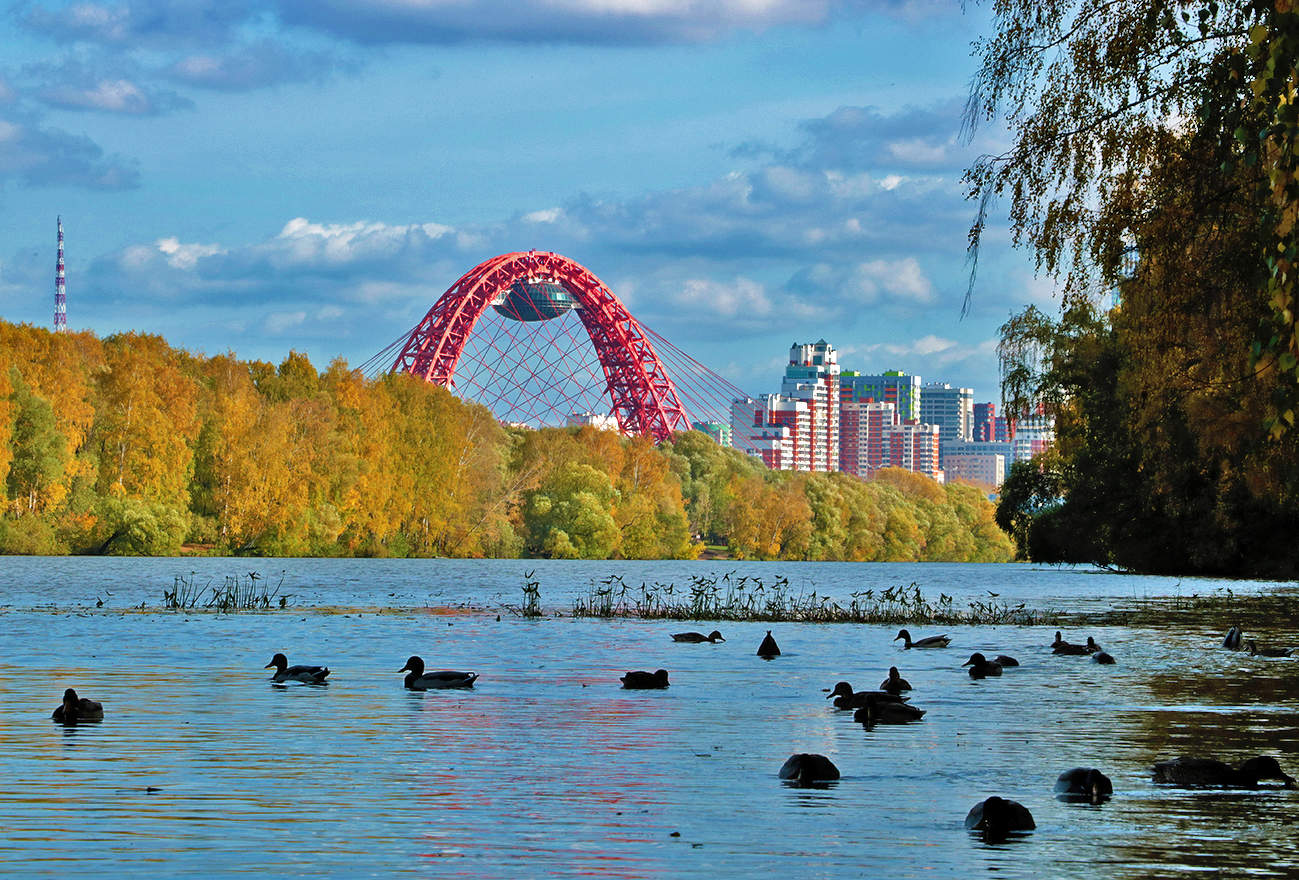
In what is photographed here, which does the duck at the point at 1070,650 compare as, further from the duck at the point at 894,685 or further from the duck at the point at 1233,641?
the duck at the point at 894,685

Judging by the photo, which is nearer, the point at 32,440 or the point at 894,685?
the point at 894,685

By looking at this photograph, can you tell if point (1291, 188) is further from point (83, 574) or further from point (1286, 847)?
point (83, 574)

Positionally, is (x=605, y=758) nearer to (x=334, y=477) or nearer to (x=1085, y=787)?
(x=1085, y=787)

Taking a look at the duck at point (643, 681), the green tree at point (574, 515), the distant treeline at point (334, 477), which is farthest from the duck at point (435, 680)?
the green tree at point (574, 515)

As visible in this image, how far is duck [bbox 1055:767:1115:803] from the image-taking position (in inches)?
431

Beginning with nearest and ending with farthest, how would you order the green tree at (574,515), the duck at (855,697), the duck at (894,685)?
the duck at (855,697) < the duck at (894,685) < the green tree at (574,515)

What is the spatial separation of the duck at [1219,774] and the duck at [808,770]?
7.83 ft

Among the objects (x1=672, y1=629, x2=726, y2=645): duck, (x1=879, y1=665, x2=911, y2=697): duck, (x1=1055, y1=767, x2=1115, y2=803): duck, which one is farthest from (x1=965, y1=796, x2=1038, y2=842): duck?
(x1=672, y1=629, x2=726, y2=645): duck

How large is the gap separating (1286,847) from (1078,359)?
141 ft

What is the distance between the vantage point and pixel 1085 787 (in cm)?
1102

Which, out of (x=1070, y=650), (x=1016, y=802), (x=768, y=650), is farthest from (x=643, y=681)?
(x=1016, y=802)

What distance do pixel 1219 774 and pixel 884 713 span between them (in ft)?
15.6

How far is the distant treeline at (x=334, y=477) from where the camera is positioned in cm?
6838

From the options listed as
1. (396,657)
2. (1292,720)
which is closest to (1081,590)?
(396,657)
